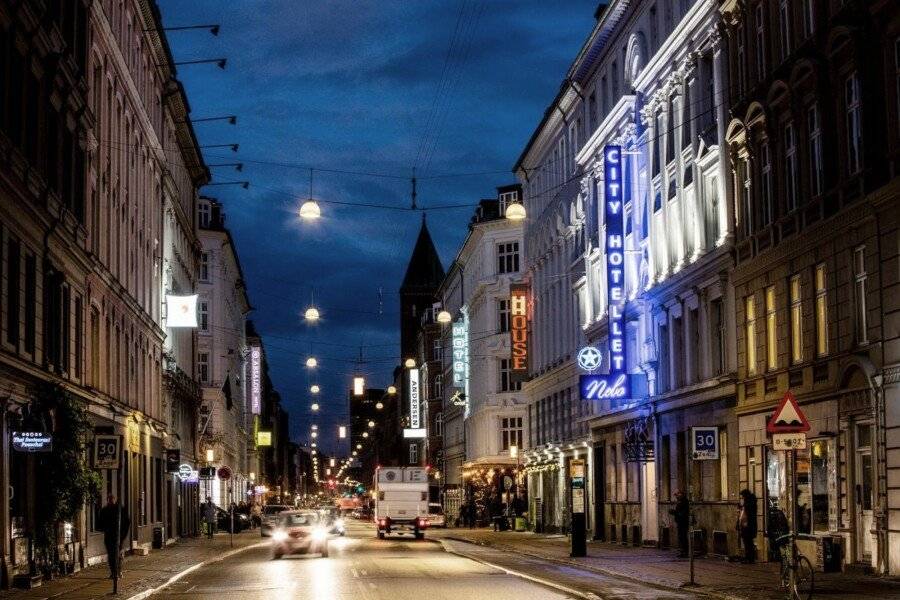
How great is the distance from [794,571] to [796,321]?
41.6ft

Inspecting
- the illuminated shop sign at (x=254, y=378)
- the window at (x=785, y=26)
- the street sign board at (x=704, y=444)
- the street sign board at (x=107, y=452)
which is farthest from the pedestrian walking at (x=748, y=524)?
the illuminated shop sign at (x=254, y=378)

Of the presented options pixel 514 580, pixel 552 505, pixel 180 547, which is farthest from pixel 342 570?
pixel 552 505

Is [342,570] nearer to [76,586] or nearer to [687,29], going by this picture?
[76,586]

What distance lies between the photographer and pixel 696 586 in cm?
2752

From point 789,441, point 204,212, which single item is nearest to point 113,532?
point 789,441

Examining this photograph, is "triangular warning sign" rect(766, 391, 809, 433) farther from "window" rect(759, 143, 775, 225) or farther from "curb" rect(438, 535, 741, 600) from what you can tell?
"window" rect(759, 143, 775, 225)

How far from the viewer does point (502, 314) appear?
92875mm

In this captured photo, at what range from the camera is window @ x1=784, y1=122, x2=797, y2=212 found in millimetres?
33719

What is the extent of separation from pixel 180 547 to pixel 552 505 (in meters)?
18.7

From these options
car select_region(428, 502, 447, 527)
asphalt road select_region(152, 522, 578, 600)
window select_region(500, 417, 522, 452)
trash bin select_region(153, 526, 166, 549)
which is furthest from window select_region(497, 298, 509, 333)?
asphalt road select_region(152, 522, 578, 600)

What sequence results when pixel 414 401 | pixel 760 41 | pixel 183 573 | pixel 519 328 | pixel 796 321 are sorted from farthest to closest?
pixel 414 401
pixel 519 328
pixel 183 573
pixel 760 41
pixel 796 321

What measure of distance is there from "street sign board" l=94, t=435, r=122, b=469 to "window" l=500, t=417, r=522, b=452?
197 ft

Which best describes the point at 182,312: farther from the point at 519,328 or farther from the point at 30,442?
the point at 30,442

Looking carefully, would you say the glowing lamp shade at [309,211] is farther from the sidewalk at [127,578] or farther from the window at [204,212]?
the window at [204,212]
